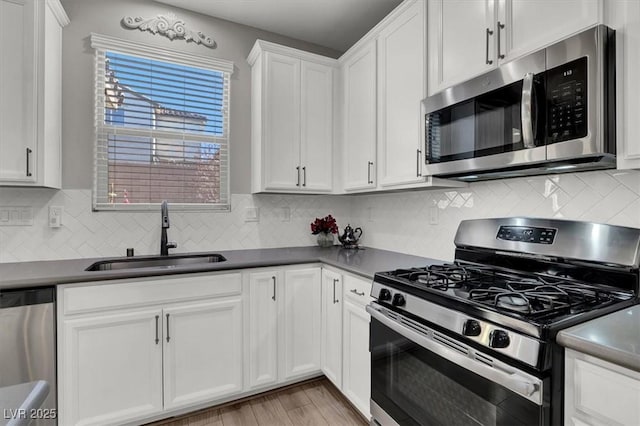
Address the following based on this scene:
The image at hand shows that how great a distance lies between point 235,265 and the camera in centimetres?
201

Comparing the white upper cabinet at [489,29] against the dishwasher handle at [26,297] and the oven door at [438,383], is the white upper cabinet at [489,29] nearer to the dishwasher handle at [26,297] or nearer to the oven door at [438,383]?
the oven door at [438,383]

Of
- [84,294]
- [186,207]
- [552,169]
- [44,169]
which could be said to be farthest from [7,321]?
[552,169]

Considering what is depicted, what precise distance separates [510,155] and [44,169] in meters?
2.40

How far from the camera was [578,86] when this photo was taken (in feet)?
3.81

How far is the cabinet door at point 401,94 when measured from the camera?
6.13ft

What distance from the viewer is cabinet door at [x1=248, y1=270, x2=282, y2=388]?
6.86ft

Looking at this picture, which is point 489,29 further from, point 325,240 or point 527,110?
point 325,240

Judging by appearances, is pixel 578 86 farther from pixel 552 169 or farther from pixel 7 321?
pixel 7 321

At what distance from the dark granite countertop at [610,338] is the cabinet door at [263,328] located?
1.58m

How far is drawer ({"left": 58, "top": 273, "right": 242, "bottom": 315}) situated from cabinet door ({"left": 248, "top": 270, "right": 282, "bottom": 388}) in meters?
0.13

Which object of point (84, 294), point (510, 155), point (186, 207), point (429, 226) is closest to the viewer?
point (510, 155)

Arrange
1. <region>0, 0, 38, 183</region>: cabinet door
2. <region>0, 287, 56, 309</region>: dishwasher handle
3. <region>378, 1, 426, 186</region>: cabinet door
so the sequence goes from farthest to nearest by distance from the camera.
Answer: <region>378, 1, 426, 186</region>: cabinet door
<region>0, 0, 38, 183</region>: cabinet door
<region>0, 287, 56, 309</region>: dishwasher handle

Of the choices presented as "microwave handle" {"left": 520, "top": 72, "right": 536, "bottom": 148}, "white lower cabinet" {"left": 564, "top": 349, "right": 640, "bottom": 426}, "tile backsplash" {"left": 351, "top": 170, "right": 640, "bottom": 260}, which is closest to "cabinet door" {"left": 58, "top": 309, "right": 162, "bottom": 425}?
"tile backsplash" {"left": 351, "top": 170, "right": 640, "bottom": 260}

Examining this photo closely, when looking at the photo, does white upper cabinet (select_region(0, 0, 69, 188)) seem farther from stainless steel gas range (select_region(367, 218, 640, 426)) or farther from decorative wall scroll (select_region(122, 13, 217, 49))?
stainless steel gas range (select_region(367, 218, 640, 426))
